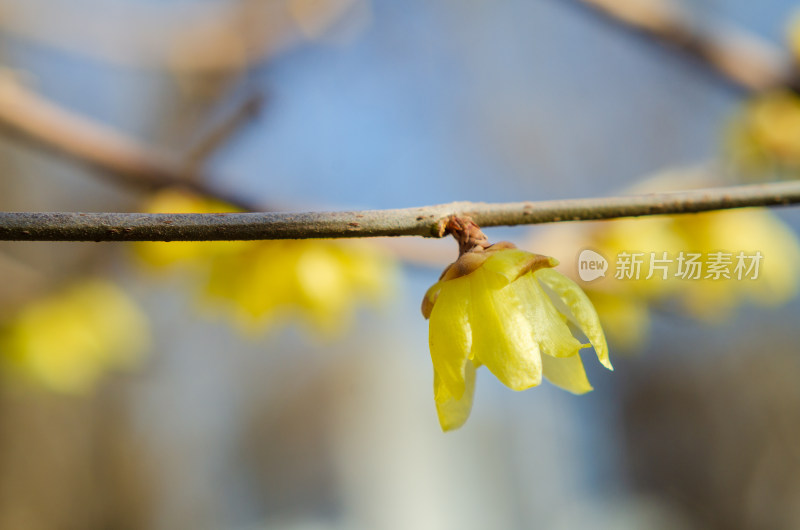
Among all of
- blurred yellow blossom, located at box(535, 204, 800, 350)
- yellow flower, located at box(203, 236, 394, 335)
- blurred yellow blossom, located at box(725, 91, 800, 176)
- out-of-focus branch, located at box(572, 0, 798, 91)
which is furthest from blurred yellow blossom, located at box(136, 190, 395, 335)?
blurred yellow blossom, located at box(725, 91, 800, 176)

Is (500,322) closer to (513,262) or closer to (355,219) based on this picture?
(513,262)

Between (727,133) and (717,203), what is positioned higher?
(727,133)

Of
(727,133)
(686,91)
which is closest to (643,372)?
(686,91)

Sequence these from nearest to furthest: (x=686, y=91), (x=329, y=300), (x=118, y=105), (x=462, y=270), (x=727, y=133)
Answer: (x=462, y=270) < (x=329, y=300) < (x=727, y=133) < (x=118, y=105) < (x=686, y=91)

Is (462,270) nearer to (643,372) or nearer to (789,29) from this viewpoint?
(789,29)

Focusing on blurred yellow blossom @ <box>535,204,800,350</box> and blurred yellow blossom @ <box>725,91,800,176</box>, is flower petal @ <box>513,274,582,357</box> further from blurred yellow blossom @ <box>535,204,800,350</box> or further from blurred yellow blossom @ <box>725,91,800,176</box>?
blurred yellow blossom @ <box>725,91,800,176</box>

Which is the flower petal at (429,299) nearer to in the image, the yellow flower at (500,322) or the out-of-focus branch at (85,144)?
the yellow flower at (500,322)

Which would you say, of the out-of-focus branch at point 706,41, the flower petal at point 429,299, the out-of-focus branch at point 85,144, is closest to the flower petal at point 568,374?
the flower petal at point 429,299
